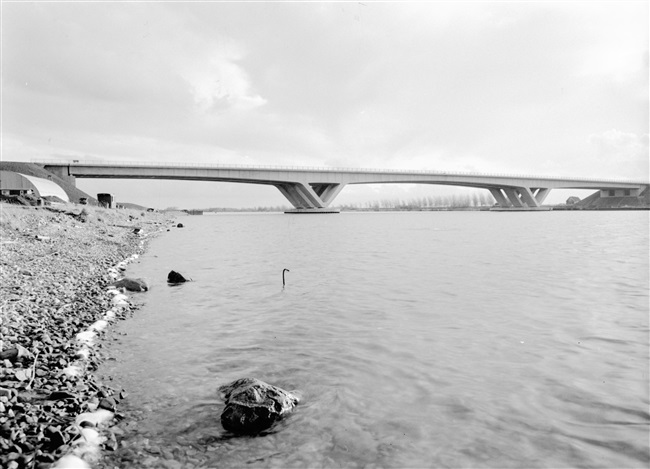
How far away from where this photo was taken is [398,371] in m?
6.63

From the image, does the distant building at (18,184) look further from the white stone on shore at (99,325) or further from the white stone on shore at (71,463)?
the white stone on shore at (71,463)

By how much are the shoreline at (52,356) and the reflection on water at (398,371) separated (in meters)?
0.37

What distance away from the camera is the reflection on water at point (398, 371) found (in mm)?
4492

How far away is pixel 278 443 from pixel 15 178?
6008cm

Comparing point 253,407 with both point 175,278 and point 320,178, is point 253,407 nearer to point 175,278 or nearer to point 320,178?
point 175,278

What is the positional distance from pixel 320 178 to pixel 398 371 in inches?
3832

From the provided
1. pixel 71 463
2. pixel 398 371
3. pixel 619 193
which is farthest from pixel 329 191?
pixel 619 193

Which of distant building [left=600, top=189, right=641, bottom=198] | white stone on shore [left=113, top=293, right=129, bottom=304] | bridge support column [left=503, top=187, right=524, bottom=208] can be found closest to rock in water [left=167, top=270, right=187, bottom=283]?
white stone on shore [left=113, top=293, right=129, bottom=304]

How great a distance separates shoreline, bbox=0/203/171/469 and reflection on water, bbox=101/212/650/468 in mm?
366

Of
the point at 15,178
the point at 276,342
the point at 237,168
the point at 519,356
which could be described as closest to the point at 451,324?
the point at 519,356

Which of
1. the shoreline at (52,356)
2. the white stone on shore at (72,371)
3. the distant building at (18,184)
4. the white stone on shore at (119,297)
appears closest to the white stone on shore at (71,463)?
the shoreline at (52,356)

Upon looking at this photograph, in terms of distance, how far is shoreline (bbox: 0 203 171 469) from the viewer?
4.09 meters

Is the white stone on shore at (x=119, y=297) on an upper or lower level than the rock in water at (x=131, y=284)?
lower

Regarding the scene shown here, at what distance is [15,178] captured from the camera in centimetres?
5138
